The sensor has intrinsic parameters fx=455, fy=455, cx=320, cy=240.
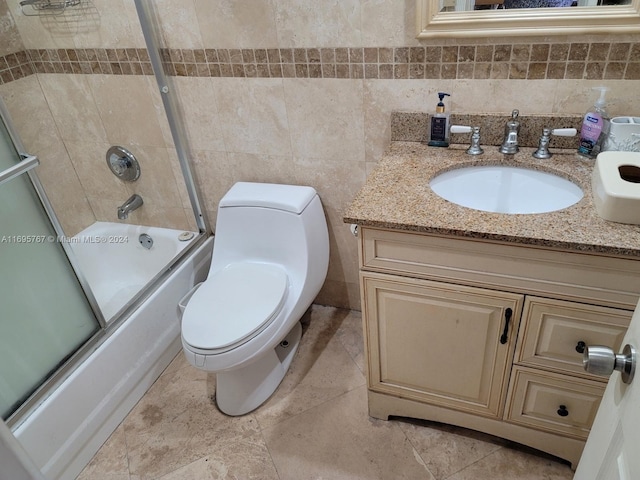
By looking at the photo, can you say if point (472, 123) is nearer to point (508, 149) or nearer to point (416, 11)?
point (508, 149)

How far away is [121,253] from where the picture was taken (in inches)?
83.8

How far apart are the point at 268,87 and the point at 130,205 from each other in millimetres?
923

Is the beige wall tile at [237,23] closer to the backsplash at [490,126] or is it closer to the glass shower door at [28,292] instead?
the backsplash at [490,126]

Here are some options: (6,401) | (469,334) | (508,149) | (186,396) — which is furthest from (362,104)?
(6,401)

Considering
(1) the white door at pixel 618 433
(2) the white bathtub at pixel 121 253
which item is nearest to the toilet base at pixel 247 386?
(2) the white bathtub at pixel 121 253

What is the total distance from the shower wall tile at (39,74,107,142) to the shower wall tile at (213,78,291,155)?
61cm

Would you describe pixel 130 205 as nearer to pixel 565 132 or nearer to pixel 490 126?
pixel 490 126

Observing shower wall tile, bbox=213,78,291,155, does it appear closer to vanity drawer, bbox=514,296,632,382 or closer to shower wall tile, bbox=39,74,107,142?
shower wall tile, bbox=39,74,107,142

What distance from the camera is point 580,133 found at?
1370mm

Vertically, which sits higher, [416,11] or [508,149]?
[416,11]

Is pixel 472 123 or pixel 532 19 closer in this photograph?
Result: pixel 532 19

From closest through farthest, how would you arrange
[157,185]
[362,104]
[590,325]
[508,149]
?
[590,325]
[508,149]
[362,104]
[157,185]

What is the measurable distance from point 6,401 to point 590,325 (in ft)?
5.28

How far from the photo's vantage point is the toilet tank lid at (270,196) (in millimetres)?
1686
